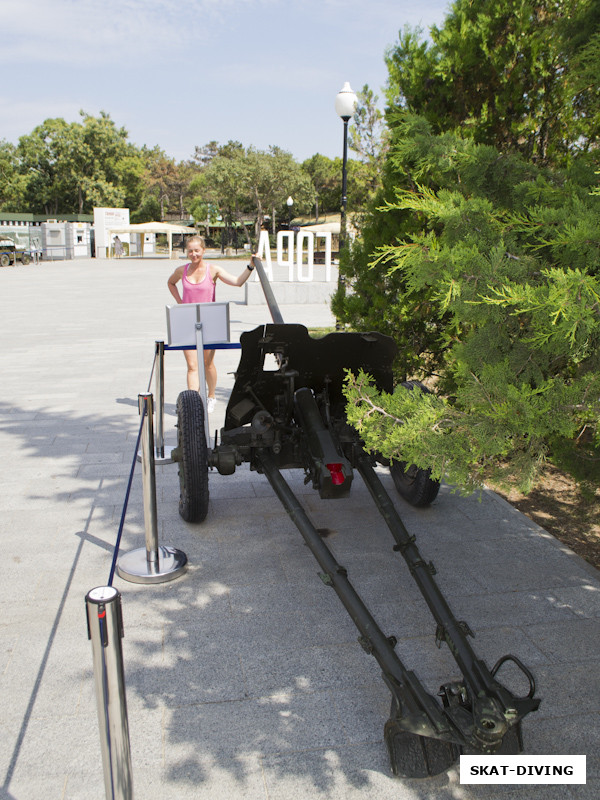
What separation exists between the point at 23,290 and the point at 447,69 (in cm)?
2065

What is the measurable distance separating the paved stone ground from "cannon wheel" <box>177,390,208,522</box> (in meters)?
0.19

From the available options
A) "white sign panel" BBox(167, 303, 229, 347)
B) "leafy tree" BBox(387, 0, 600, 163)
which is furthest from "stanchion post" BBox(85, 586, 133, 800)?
"white sign panel" BBox(167, 303, 229, 347)

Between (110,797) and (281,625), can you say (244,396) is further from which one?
(110,797)

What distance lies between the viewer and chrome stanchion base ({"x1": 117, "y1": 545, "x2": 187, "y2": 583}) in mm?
3867

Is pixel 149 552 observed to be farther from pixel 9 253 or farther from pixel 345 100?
pixel 9 253

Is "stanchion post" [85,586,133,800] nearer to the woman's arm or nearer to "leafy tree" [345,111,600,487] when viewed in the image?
"leafy tree" [345,111,600,487]

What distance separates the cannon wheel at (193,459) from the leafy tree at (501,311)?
6.55ft

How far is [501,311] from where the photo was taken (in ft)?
6.32

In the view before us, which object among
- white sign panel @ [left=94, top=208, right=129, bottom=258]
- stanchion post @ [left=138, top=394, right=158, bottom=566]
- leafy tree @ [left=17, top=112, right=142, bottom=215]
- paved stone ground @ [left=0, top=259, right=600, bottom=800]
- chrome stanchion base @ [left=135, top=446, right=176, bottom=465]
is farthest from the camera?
leafy tree @ [left=17, top=112, right=142, bottom=215]

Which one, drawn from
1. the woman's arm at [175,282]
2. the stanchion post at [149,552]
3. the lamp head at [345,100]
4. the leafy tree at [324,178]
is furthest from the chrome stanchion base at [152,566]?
the leafy tree at [324,178]

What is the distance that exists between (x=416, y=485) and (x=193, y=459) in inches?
65.6

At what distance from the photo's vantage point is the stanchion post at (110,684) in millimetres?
1838

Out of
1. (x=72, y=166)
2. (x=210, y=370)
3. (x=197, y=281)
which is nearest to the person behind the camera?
(x=197, y=281)

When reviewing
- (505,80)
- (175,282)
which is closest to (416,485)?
(505,80)
